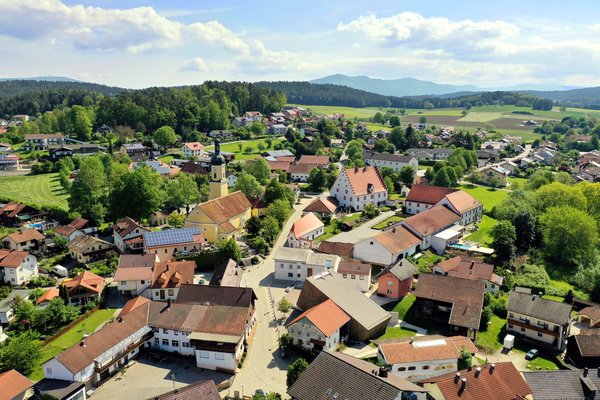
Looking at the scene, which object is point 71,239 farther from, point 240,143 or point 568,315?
point 240,143

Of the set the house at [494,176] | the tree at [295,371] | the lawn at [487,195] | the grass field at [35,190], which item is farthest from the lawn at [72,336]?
the house at [494,176]

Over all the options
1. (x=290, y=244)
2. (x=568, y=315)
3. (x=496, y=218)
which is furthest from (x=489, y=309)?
(x=496, y=218)

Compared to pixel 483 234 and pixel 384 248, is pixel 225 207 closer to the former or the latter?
pixel 384 248

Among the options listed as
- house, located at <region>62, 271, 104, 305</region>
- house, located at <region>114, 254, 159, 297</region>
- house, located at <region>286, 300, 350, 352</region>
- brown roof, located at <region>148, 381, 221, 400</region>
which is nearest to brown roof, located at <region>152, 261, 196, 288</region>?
house, located at <region>114, 254, 159, 297</region>

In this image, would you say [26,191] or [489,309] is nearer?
[489,309]

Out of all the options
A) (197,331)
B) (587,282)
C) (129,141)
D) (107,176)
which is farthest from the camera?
(129,141)

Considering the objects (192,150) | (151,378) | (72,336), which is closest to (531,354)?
(151,378)
